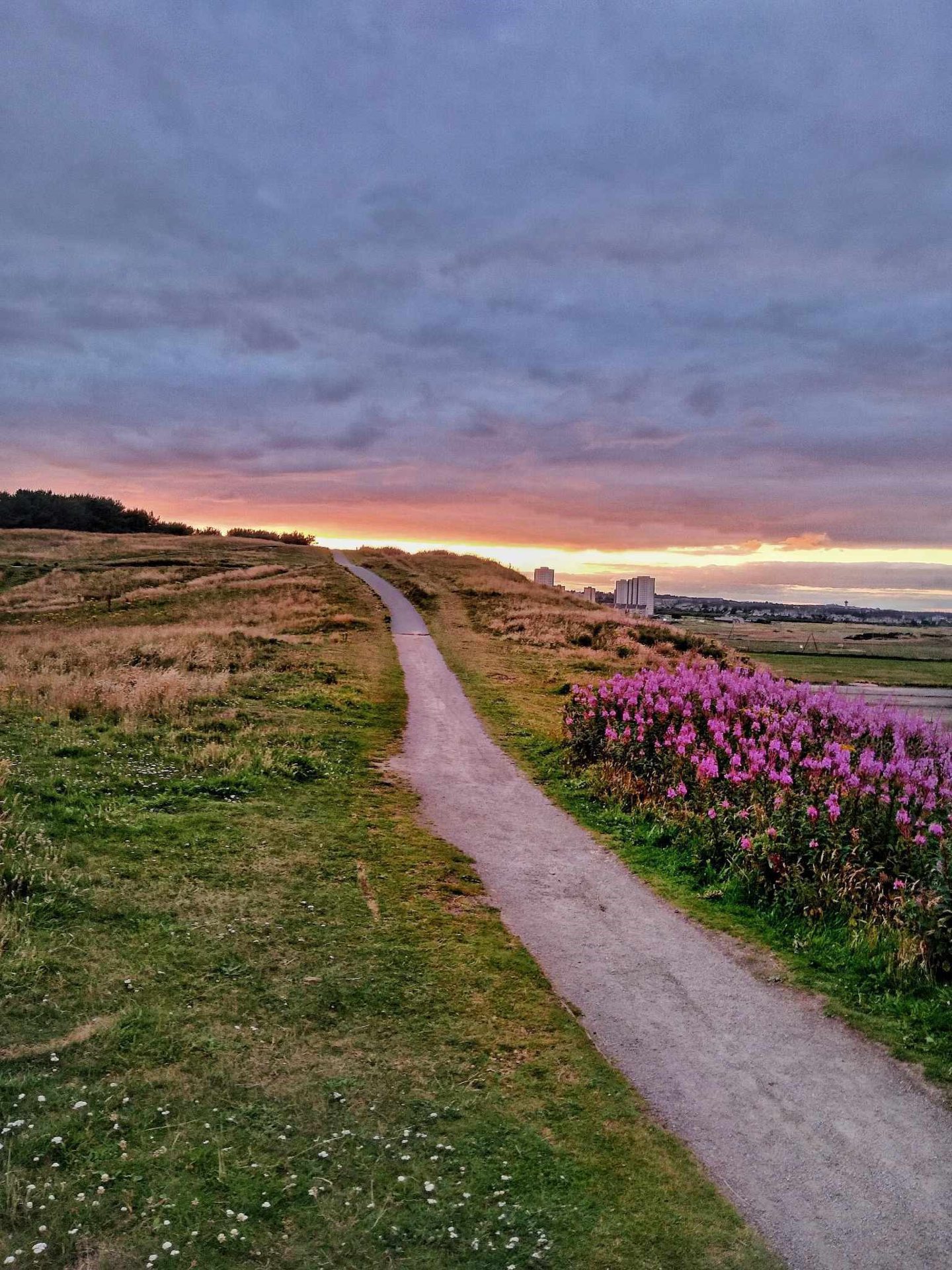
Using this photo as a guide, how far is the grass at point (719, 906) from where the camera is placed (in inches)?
265

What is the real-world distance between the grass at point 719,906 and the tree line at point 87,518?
83.1 metres

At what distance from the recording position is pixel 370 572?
67.3 metres

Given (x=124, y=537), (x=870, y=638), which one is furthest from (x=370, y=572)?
(x=870, y=638)

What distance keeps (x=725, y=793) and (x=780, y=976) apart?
12.4ft

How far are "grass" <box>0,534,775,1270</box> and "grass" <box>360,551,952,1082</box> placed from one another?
95.7 inches

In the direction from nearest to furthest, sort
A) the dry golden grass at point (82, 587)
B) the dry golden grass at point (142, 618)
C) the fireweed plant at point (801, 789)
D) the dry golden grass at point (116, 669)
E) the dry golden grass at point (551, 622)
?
the fireweed plant at point (801, 789) < the dry golden grass at point (116, 669) < the dry golden grass at point (142, 618) < the dry golden grass at point (551, 622) < the dry golden grass at point (82, 587)

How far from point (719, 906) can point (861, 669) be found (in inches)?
2280

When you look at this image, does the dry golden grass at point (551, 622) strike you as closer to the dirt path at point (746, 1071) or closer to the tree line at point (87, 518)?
the dirt path at point (746, 1071)

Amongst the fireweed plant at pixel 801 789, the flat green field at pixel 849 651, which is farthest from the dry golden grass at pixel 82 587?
the fireweed plant at pixel 801 789

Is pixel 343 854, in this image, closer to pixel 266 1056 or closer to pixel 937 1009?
pixel 266 1056

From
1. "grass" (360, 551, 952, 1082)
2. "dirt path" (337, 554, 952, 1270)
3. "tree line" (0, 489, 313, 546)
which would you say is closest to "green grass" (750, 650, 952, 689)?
"grass" (360, 551, 952, 1082)

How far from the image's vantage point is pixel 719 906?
9.25 metres

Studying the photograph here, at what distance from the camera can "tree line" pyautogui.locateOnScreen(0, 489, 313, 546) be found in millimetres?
101438

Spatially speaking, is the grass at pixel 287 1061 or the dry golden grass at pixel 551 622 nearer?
the grass at pixel 287 1061
